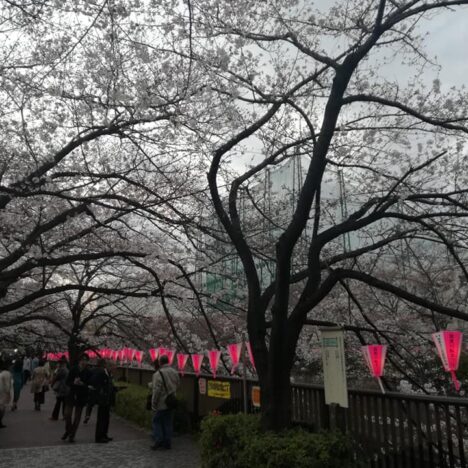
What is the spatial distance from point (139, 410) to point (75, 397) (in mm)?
2722

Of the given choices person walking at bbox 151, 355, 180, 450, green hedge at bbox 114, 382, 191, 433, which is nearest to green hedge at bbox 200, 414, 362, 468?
person walking at bbox 151, 355, 180, 450

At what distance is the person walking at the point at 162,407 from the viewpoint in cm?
933

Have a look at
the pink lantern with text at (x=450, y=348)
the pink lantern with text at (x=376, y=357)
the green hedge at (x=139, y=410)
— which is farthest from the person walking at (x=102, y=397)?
the pink lantern with text at (x=450, y=348)

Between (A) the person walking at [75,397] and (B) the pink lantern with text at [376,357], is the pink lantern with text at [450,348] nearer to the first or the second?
(B) the pink lantern with text at [376,357]

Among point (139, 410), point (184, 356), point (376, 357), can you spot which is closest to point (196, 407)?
point (139, 410)

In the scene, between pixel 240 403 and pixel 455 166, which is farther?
pixel 240 403

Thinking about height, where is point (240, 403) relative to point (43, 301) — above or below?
below

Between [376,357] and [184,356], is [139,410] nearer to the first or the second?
[184,356]

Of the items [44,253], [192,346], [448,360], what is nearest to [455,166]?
[448,360]

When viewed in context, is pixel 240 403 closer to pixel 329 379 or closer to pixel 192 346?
pixel 329 379

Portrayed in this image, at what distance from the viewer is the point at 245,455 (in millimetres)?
5512

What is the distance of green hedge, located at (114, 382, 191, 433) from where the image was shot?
36.6 ft

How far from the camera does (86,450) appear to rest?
929 centimetres

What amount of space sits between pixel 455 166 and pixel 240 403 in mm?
5862
